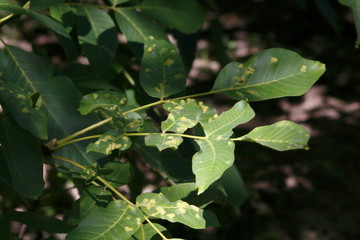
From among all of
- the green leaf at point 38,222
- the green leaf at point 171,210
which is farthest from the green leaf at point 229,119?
the green leaf at point 38,222

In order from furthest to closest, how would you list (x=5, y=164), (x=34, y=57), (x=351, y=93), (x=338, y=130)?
1. (x=351, y=93)
2. (x=338, y=130)
3. (x=34, y=57)
4. (x=5, y=164)

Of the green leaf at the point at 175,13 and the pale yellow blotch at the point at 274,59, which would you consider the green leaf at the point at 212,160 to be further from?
the green leaf at the point at 175,13

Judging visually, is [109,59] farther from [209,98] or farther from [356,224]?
[209,98]

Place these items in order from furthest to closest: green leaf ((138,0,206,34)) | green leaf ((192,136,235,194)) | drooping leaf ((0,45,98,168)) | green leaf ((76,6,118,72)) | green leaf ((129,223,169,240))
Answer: green leaf ((138,0,206,34)) < green leaf ((76,6,118,72)) < drooping leaf ((0,45,98,168)) < green leaf ((129,223,169,240)) < green leaf ((192,136,235,194))

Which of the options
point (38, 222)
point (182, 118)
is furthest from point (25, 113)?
point (38, 222)

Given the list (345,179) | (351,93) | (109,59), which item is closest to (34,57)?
(109,59)

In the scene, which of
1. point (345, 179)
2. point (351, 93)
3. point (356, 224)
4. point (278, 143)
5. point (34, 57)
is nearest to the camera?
point (278, 143)

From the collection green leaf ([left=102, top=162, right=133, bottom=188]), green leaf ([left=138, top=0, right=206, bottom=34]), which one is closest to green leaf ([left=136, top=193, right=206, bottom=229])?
green leaf ([left=102, top=162, right=133, bottom=188])

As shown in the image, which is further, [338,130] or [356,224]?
[338,130]

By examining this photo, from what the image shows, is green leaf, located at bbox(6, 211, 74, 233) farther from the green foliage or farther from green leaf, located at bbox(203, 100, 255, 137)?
green leaf, located at bbox(203, 100, 255, 137)
